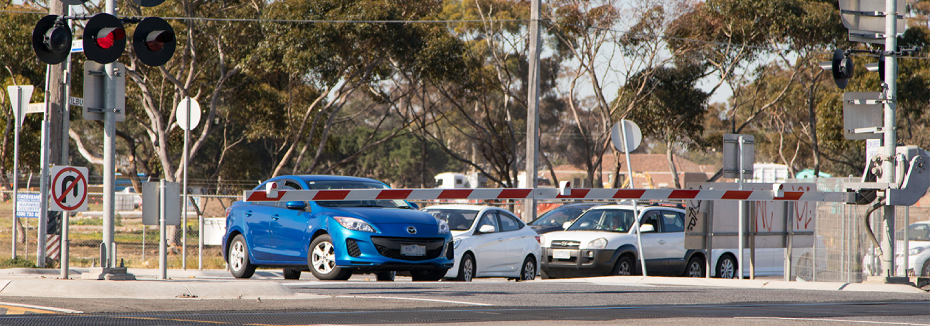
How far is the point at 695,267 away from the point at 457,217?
4.57 m

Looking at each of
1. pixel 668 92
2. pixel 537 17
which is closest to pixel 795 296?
pixel 537 17

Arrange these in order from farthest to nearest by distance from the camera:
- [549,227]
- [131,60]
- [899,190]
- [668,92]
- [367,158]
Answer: [367,158], [668,92], [131,60], [549,227], [899,190]

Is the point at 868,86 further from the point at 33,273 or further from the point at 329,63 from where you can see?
the point at 33,273

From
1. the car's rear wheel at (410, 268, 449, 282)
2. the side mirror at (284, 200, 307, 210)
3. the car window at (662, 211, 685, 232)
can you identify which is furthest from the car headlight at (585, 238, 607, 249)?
the side mirror at (284, 200, 307, 210)

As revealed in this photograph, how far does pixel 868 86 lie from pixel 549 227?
2661 centimetres

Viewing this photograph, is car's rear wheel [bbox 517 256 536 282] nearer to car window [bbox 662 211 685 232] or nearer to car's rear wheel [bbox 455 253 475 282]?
car's rear wheel [bbox 455 253 475 282]

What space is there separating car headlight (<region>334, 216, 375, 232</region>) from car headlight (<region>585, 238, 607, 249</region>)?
4.75m

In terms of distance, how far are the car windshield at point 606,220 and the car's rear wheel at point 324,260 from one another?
539 cm

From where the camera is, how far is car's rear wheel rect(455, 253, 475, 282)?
44.5 feet

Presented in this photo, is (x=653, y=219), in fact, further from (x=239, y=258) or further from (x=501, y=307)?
(x=501, y=307)

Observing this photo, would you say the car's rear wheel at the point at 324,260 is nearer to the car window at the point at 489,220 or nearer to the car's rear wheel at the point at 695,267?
the car window at the point at 489,220

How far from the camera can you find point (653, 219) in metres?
15.6

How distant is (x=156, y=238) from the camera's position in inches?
1110

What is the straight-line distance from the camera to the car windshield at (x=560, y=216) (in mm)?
16828
